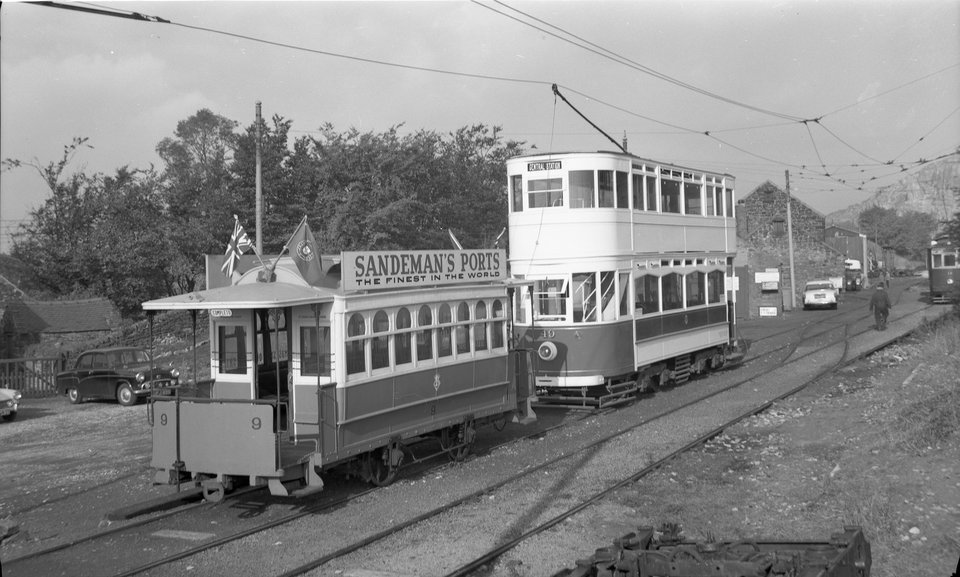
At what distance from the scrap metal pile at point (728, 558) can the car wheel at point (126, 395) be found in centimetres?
1753

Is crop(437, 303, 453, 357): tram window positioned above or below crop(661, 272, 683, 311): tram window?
below

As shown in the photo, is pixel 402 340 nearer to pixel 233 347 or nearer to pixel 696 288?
pixel 233 347

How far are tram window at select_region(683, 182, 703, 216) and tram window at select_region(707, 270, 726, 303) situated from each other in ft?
5.58

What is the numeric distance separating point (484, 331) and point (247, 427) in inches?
185

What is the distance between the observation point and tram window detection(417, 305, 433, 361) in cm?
1209

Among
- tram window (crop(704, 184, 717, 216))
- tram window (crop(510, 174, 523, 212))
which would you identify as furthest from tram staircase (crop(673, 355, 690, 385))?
tram window (crop(510, 174, 523, 212))

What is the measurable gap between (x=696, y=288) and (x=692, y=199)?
210cm

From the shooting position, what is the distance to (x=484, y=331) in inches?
533

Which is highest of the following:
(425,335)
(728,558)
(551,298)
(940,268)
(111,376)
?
(940,268)

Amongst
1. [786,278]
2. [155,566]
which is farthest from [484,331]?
[786,278]

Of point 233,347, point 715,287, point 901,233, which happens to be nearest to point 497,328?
point 233,347

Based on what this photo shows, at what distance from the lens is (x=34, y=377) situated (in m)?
25.5

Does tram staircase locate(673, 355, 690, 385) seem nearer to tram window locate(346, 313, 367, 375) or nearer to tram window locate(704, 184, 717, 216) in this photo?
tram window locate(704, 184, 717, 216)

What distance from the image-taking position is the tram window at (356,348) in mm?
10781
